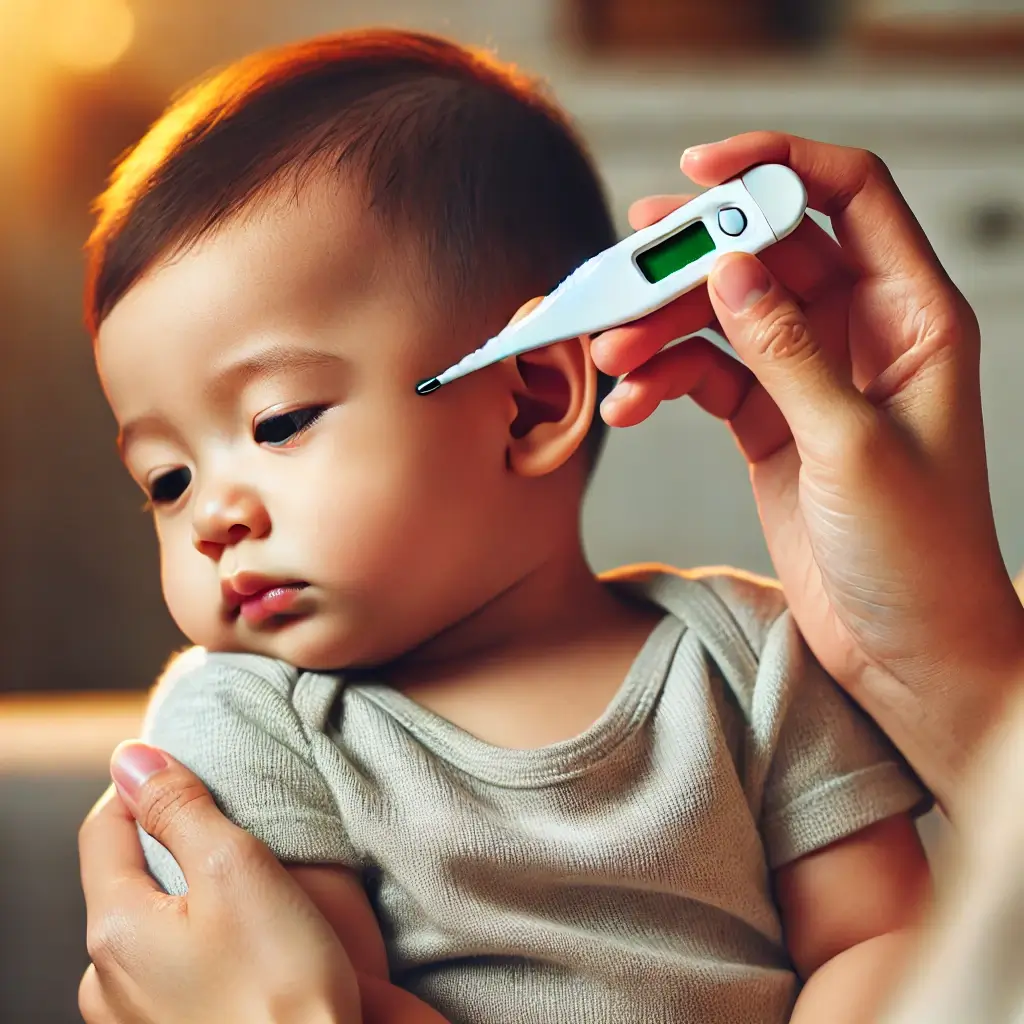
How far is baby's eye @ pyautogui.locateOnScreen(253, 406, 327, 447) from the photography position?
2.10 feet

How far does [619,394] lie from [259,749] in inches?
10.4

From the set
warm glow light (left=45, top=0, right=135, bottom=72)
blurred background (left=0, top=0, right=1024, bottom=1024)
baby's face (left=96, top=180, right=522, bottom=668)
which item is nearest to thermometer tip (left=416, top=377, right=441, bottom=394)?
baby's face (left=96, top=180, right=522, bottom=668)

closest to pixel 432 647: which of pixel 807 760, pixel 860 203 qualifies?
pixel 807 760

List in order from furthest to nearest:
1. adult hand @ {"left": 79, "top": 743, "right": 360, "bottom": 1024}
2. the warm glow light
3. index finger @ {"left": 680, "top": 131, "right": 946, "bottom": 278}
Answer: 1. the warm glow light
2. index finger @ {"left": 680, "top": 131, "right": 946, "bottom": 278}
3. adult hand @ {"left": 79, "top": 743, "right": 360, "bottom": 1024}

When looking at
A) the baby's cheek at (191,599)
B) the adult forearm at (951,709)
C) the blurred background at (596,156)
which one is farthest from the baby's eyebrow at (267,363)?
the blurred background at (596,156)

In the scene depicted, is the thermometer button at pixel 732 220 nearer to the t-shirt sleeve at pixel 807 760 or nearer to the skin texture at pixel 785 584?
the skin texture at pixel 785 584

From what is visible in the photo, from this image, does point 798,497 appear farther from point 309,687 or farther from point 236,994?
point 236,994

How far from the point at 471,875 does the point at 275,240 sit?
34 cm

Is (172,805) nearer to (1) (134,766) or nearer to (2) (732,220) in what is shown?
(1) (134,766)

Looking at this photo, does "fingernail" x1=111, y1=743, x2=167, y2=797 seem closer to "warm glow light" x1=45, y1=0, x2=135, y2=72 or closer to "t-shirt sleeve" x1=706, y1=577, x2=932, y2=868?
"t-shirt sleeve" x1=706, y1=577, x2=932, y2=868

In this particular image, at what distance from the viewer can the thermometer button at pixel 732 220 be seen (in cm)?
62

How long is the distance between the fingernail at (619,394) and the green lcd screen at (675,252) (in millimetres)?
71

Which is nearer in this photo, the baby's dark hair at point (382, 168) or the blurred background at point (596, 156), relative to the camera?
the baby's dark hair at point (382, 168)

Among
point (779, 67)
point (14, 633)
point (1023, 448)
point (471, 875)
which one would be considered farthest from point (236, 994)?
point (779, 67)
